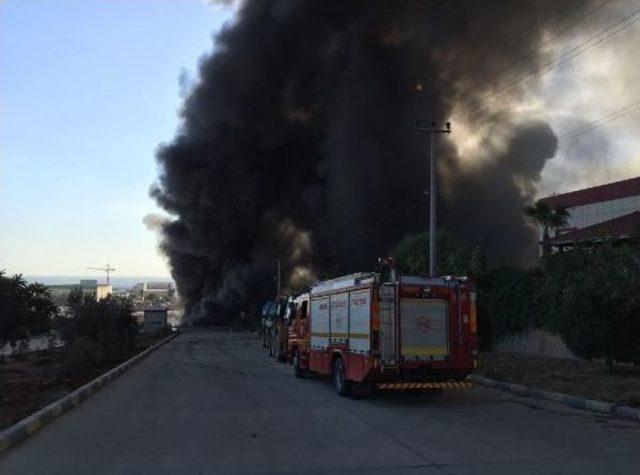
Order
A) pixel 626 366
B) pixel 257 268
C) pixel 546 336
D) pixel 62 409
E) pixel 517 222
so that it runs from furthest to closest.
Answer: pixel 257 268, pixel 517 222, pixel 546 336, pixel 626 366, pixel 62 409

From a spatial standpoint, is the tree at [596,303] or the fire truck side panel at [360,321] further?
the tree at [596,303]

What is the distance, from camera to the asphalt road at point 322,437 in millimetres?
7035

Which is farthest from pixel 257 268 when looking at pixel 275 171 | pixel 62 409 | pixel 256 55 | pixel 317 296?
pixel 62 409

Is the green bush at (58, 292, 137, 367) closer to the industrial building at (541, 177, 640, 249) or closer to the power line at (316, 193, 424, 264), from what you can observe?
the power line at (316, 193, 424, 264)

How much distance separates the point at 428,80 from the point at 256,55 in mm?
12693

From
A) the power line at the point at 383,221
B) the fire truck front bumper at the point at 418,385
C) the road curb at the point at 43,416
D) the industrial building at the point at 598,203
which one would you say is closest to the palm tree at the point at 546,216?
the industrial building at the point at 598,203

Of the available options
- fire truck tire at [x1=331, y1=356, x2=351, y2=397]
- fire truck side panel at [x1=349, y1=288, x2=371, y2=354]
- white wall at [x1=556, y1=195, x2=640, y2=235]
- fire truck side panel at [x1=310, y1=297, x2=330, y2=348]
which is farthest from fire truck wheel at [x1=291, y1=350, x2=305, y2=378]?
white wall at [x1=556, y1=195, x2=640, y2=235]

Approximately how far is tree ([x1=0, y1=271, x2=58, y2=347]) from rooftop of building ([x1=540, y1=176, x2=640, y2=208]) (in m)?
34.2

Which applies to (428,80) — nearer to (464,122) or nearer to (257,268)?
(464,122)

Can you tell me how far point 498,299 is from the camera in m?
23.8

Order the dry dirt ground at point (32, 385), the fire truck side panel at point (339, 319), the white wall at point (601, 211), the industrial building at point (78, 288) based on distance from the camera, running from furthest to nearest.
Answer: the industrial building at point (78, 288) < the white wall at point (601, 211) < the fire truck side panel at point (339, 319) < the dry dirt ground at point (32, 385)

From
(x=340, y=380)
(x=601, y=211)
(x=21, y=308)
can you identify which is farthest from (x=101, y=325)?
(x=601, y=211)

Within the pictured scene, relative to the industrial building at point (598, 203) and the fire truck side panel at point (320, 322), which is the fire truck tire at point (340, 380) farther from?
the industrial building at point (598, 203)

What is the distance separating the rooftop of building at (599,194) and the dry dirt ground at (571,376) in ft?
85.2
